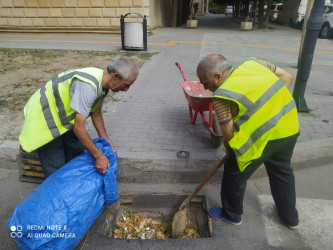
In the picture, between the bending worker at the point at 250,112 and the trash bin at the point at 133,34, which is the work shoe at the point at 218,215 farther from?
the trash bin at the point at 133,34

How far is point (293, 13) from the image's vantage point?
22.3 m

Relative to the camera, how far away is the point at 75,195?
6.52 ft

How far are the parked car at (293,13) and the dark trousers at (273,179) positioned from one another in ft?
70.8

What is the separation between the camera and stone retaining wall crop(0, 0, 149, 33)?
489 inches

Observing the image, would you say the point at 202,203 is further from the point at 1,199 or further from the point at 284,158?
the point at 1,199

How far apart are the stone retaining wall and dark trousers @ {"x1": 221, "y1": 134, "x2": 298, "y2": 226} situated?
461 inches

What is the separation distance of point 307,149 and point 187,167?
5.27 feet

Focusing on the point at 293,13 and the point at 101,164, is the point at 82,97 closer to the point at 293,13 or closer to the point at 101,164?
the point at 101,164

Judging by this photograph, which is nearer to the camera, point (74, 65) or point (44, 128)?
point (44, 128)

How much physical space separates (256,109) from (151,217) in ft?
5.41

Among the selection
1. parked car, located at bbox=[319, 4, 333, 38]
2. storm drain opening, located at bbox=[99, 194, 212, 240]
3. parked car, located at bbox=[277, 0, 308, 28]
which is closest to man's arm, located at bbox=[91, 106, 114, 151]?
storm drain opening, located at bbox=[99, 194, 212, 240]

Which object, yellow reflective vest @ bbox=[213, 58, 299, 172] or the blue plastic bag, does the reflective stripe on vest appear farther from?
yellow reflective vest @ bbox=[213, 58, 299, 172]

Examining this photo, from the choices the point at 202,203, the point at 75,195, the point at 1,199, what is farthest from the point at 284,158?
the point at 1,199

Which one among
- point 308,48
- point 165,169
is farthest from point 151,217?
point 308,48
